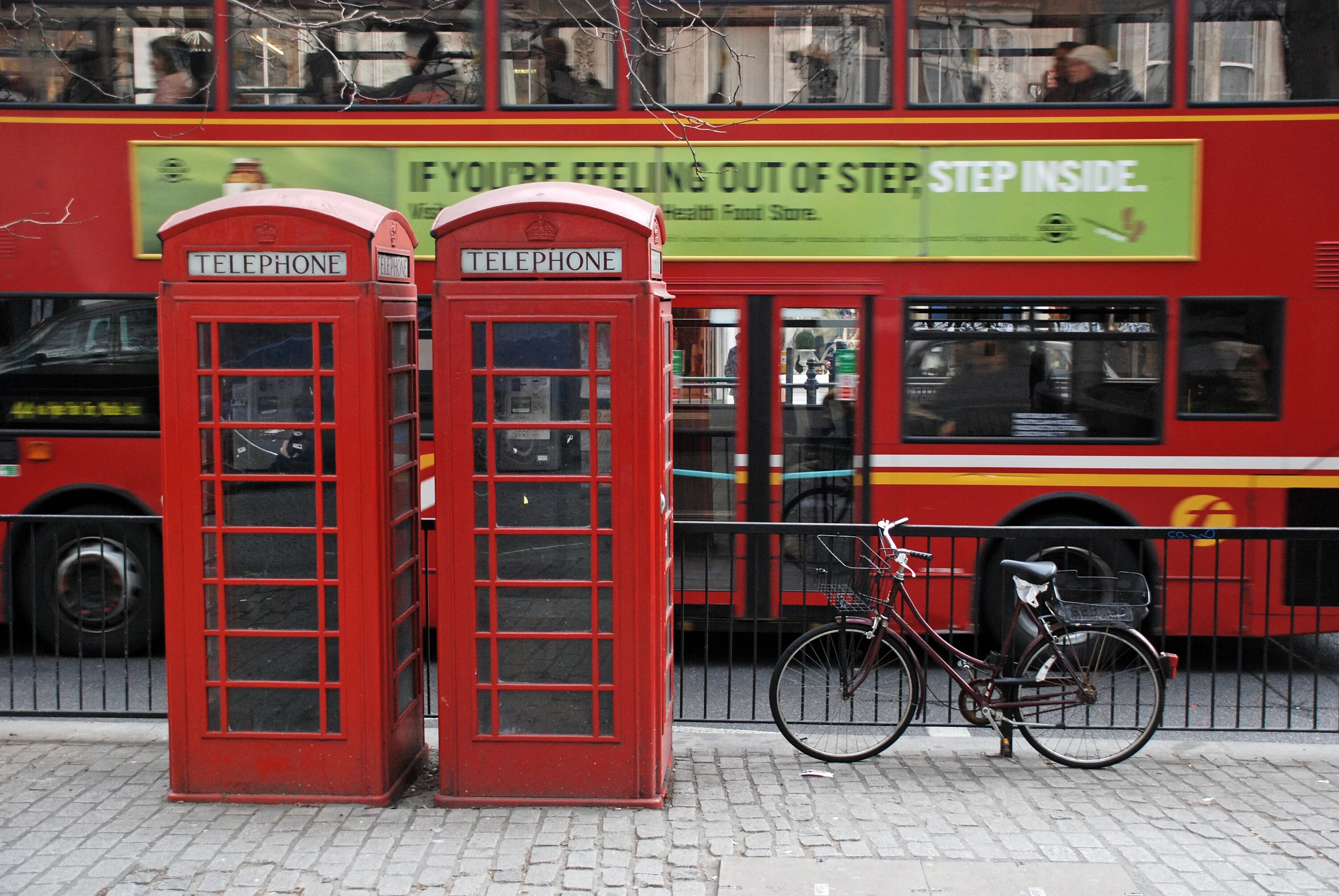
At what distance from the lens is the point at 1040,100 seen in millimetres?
7242

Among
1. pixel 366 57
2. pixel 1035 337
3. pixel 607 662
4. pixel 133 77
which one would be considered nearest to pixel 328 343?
pixel 607 662

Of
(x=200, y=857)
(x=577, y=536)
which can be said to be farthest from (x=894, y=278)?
(x=200, y=857)

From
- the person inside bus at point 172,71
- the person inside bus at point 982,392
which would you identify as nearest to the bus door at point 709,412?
the person inside bus at point 982,392

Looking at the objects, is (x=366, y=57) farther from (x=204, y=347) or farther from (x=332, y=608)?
(x=332, y=608)

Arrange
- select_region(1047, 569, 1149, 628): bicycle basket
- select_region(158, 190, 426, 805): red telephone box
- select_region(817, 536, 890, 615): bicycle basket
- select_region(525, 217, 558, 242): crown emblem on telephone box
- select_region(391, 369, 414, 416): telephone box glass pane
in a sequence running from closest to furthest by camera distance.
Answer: select_region(525, 217, 558, 242): crown emblem on telephone box
select_region(158, 190, 426, 805): red telephone box
select_region(391, 369, 414, 416): telephone box glass pane
select_region(1047, 569, 1149, 628): bicycle basket
select_region(817, 536, 890, 615): bicycle basket

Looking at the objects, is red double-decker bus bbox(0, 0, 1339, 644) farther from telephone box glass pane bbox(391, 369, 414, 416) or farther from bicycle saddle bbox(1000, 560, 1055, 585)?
telephone box glass pane bbox(391, 369, 414, 416)

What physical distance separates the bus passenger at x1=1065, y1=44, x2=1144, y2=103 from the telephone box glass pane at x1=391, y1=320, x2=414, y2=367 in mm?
4498

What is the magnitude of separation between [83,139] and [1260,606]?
784cm

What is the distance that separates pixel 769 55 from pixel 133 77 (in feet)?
13.3

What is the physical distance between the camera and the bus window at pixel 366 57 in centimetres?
728

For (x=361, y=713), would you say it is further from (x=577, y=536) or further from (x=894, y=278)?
(x=894, y=278)

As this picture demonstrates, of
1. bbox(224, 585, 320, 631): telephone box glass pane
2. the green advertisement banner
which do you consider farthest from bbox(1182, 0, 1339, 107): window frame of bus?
bbox(224, 585, 320, 631): telephone box glass pane

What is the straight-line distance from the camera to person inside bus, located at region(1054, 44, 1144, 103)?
23.6 feet

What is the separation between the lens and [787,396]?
753 cm
